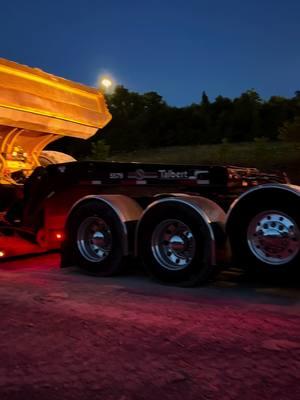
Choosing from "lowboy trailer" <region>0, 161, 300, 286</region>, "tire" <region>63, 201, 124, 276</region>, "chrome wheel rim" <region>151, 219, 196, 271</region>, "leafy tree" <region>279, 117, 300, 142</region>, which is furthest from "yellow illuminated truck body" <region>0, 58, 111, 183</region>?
"leafy tree" <region>279, 117, 300, 142</region>

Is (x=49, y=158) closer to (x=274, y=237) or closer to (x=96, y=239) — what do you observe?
(x=96, y=239)

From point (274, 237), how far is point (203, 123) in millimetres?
35769

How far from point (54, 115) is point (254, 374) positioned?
22.2ft

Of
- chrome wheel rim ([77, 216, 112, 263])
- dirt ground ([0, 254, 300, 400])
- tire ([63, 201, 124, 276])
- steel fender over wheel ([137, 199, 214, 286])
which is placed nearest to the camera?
dirt ground ([0, 254, 300, 400])

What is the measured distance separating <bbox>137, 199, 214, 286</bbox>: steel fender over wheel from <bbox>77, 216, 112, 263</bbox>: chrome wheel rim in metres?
0.55

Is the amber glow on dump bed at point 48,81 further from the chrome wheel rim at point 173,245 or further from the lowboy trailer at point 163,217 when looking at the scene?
the chrome wheel rim at point 173,245

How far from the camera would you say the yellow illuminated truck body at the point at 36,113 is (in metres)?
8.85

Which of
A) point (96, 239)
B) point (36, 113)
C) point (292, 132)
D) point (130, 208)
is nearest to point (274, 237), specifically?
point (130, 208)

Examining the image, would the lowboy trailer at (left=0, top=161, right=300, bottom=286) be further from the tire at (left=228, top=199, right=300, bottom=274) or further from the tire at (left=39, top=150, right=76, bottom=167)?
the tire at (left=39, top=150, right=76, bottom=167)

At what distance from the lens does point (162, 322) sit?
16.9 feet

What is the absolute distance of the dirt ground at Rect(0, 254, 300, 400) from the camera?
3.64m

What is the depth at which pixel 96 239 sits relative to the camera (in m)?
7.68

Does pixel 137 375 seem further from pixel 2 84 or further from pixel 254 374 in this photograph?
pixel 2 84

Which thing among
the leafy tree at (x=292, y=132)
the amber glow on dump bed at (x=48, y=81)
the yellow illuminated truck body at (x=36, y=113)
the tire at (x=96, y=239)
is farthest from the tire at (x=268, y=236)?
the leafy tree at (x=292, y=132)
